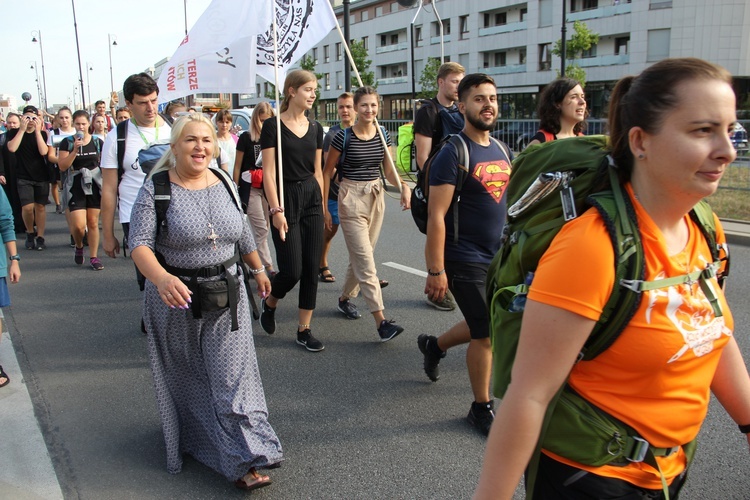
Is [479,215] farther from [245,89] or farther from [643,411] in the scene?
[245,89]

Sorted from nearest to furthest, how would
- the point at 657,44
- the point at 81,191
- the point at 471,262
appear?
1. the point at 471,262
2. the point at 81,191
3. the point at 657,44

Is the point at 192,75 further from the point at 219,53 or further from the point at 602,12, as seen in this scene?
the point at 602,12

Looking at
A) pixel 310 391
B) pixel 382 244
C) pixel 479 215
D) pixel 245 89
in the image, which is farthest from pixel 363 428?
pixel 382 244

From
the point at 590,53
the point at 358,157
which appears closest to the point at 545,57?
the point at 590,53

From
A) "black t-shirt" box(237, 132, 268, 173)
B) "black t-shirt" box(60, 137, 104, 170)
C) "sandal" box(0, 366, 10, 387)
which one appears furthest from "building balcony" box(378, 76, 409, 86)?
"sandal" box(0, 366, 10, 387)

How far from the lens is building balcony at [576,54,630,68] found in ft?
147

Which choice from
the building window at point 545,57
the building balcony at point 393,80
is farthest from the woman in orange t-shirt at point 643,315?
the building balcony at point 393,80

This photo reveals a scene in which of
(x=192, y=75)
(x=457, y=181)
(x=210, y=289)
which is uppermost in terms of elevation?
(x=192, y=75)

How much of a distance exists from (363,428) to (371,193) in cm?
243

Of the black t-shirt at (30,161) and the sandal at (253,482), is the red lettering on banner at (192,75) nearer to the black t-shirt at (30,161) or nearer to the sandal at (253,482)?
the sandal at (253,482)

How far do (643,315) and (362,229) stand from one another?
13.8ft

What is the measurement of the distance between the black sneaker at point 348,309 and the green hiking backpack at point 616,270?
4.12 meters

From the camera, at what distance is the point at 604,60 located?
46125 mm

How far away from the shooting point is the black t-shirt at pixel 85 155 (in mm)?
8695
